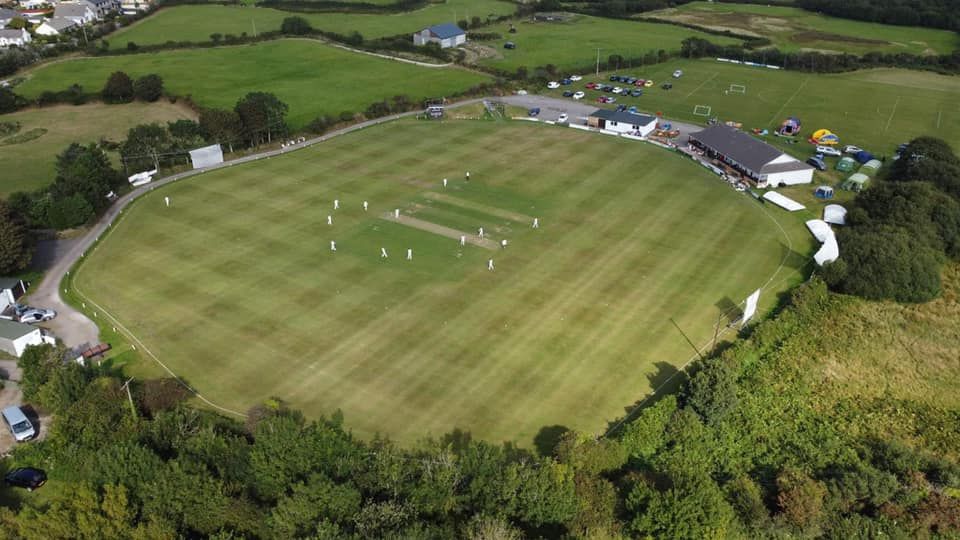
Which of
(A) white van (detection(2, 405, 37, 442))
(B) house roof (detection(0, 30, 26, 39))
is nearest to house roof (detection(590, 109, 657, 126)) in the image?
(A) white van (detection(2, 405, 37, 442))

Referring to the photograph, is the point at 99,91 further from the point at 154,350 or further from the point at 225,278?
Answer: the point at 154,350

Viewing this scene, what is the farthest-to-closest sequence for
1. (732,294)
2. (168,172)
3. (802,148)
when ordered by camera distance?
(802,148), (168,172), (732,294)

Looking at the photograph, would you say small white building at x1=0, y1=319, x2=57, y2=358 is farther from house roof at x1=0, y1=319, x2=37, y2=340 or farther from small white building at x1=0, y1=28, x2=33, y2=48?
small white building at x1=0, y1=28, x2=33, y2=48

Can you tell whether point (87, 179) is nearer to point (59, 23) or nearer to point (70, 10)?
point (59, 23)

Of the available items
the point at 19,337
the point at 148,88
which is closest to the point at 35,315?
the point at 19,337

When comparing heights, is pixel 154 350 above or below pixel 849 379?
above

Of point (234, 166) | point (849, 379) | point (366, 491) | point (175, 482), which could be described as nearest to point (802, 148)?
point (849, 379)
